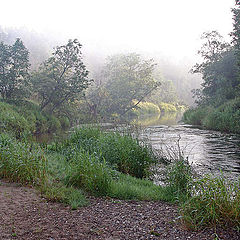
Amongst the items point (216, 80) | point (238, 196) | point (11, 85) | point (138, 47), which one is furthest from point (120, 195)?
point (138, 47)

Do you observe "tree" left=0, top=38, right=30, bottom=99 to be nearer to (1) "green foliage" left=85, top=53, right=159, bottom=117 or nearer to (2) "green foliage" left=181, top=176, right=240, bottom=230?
(1) "green foliage" left=85, top=53, right=159, bottom=117

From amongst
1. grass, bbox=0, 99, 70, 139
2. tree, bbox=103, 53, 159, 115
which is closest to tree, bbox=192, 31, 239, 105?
tree, bbox=103, 53, 159, 115

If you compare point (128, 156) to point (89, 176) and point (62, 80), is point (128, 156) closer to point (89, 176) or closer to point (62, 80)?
point (89, 176)

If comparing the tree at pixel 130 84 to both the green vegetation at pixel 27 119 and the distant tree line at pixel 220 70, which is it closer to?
the distant tree line at pixel 220 70

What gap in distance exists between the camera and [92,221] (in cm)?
355

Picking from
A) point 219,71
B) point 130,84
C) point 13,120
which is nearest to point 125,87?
point 130,84

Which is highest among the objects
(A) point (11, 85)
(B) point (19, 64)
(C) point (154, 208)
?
(B) point (19, 64)

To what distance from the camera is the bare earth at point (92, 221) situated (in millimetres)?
3123

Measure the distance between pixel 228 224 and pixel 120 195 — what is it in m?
1.95

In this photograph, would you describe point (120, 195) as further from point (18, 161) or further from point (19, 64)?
point (19, 64)

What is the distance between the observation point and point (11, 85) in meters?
17.7

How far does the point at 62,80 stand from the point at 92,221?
18.0m

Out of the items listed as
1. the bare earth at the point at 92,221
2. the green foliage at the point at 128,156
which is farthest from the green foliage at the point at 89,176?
the green foliage at the point at 128,156

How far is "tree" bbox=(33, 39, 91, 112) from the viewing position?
2023 centimetres
